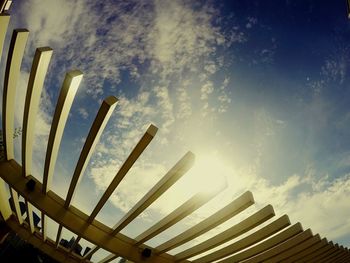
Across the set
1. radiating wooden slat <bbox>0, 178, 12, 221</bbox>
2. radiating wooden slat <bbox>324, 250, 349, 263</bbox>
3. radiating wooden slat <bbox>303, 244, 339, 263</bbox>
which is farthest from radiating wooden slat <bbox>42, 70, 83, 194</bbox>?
radiating wooden slat <bbox>324, 250, 349, 263</bbox>

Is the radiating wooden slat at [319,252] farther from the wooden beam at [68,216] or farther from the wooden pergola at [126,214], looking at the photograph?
the wooden beam at [68,216]

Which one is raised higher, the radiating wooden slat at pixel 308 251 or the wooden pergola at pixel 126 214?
the radiating wooden slat at pixel 308 251

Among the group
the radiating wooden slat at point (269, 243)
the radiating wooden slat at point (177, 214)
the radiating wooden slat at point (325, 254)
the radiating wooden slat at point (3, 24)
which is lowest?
the radiating wooden slat at point (177, 214)

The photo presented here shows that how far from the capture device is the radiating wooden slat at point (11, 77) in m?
2.73

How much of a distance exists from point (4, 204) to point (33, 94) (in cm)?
562

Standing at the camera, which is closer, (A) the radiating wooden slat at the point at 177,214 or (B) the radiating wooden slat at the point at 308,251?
(A) the radiating wooden slat at the point at 177,214

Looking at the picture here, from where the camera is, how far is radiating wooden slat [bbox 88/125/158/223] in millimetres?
3100

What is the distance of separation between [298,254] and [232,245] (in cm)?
174

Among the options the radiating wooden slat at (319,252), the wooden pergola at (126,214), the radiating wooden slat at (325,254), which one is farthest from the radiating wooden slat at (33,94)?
the radiating wooden slat at (325,254)

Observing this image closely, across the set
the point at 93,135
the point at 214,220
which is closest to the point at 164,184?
the point at 93,135

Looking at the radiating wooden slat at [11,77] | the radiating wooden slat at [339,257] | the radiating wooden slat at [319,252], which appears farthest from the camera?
the radiating wooden slat at [339,257]

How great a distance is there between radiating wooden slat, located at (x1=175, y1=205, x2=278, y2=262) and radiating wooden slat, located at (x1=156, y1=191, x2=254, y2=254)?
0.39 meters

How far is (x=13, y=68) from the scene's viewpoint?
3.02m

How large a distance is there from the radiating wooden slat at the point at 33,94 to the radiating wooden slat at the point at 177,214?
277 centimetres
